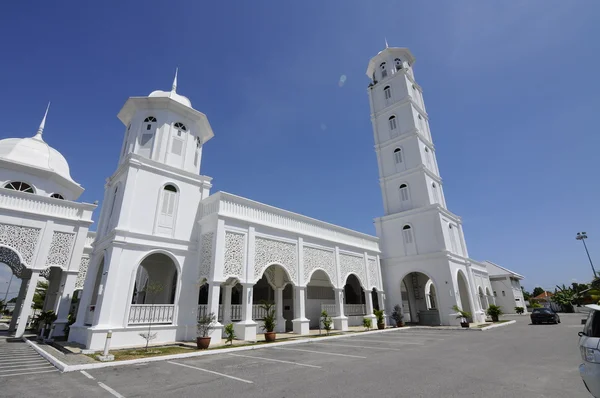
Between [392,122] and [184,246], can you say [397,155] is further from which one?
[184,246]

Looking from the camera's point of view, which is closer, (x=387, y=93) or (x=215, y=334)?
(x=215, y=334)

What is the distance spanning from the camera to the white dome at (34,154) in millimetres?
18188

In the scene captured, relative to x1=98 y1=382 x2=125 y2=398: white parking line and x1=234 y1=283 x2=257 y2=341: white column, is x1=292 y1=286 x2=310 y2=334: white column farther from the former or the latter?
x1=98 y1=382 x2=125 y2=398: white parking line

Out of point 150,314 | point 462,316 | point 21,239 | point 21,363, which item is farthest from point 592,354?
point 21,239

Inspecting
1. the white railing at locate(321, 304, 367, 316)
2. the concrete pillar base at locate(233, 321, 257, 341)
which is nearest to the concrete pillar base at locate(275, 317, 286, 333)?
the concrete pillar base at locate(233, 321, 257, 341)

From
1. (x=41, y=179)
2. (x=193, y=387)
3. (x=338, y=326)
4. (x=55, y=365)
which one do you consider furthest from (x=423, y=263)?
(x=41, y=179)

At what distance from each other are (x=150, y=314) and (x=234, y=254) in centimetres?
409

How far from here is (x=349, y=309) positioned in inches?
818

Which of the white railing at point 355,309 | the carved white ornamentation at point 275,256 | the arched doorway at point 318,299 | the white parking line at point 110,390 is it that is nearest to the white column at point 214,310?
the carved white ornamentation at point 275,256

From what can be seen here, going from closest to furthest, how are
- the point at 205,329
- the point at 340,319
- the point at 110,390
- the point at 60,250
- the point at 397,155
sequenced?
the point at 110,390
the point at 205,329
the point at 60,250
the point at 340,319
the point at 397,155

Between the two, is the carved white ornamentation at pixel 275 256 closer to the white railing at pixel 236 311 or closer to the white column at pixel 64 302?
the white railing at pixel 236 311

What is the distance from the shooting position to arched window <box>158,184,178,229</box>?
1359cm

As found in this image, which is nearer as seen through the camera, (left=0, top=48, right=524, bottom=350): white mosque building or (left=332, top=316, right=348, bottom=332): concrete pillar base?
(left=0, top=48, right=524, bottom=350): white mosque building

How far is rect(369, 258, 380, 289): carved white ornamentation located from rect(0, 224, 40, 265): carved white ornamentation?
64.6 ft
